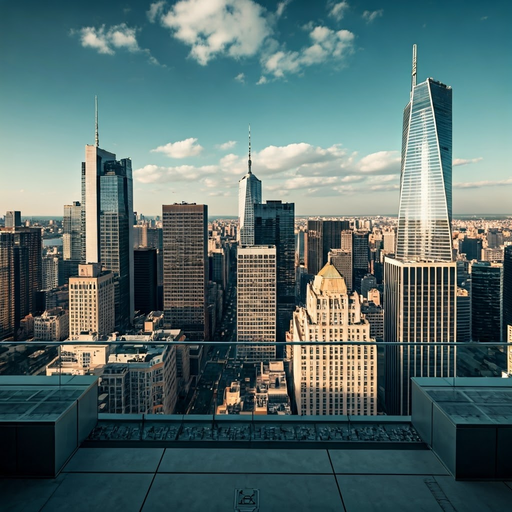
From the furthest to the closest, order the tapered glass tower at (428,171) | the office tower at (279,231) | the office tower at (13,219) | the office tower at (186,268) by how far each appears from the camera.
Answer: the office tower at (279,231) → the office tower at (13,219) → the office tower at (186,268) → the tapered glass tower at (428,171)

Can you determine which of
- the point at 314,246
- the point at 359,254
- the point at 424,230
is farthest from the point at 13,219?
the point at 359,254

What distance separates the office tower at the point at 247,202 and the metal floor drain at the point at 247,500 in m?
52.6

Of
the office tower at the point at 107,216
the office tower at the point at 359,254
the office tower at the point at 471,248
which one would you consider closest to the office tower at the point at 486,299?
the office tower at the point at 471,248

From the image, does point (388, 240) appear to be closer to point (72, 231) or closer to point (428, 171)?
point (428, 171)

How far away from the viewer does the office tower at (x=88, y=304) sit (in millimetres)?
29734

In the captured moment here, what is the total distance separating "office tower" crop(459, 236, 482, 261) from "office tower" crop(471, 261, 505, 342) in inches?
28.2

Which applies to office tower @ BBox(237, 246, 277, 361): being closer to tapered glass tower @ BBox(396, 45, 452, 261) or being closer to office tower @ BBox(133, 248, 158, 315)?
tapered glass tower @ BBox(396, 45, 452, 261)

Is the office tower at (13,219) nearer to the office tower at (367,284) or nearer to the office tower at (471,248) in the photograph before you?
the office tower at (367,284)

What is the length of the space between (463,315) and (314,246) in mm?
34190

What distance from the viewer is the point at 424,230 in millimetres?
32469

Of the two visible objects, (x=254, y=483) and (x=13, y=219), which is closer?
(x=254, y=483)

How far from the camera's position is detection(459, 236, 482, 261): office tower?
105 ft

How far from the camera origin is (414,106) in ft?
106

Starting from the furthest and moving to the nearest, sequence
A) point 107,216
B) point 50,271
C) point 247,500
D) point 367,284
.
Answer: point 367,284 → point 107,216 → point 50,271 → point 247,500
